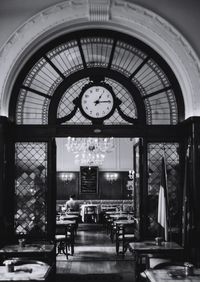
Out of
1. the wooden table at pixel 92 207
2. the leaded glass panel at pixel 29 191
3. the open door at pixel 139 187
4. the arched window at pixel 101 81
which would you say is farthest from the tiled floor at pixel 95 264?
the wooden table at pixel 92 207

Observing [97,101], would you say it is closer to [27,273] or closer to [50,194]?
[50,194]

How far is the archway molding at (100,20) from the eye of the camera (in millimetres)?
7527

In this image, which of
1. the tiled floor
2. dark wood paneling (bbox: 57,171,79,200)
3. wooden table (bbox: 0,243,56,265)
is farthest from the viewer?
dark wood paneling (bbox: 57,171,79,200)

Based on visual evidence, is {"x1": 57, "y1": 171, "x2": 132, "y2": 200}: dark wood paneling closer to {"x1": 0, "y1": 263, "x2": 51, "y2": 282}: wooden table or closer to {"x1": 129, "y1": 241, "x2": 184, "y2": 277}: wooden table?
{"x1": 129, "y1": 241, "x2": 184, "y2": 277}: wooden table

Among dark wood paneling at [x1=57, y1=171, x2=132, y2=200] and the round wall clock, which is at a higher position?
the round wall clock

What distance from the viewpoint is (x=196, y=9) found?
25.4 ft

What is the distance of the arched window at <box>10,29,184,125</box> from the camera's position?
26.3ft

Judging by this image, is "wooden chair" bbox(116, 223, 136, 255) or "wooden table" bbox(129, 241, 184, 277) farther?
"wooden chair" bbox(116, 223, 136, 255)

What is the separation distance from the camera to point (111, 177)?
19375 mm

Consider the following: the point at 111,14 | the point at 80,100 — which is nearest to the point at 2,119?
the point at 80,100

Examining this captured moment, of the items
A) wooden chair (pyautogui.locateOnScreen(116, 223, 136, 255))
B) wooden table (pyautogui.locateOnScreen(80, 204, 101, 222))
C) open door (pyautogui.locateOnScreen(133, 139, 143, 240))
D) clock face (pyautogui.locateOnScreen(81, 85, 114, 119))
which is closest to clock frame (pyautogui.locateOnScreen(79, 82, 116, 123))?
clock face (pyautogui.locateOnScreen(81, 85, 114, 119))

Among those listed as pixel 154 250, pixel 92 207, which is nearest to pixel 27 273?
pixel 154 250

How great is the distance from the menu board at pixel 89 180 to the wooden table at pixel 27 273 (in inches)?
526

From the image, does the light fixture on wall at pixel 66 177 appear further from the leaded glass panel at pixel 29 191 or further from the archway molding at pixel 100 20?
the archway molding at pixel 100 20
